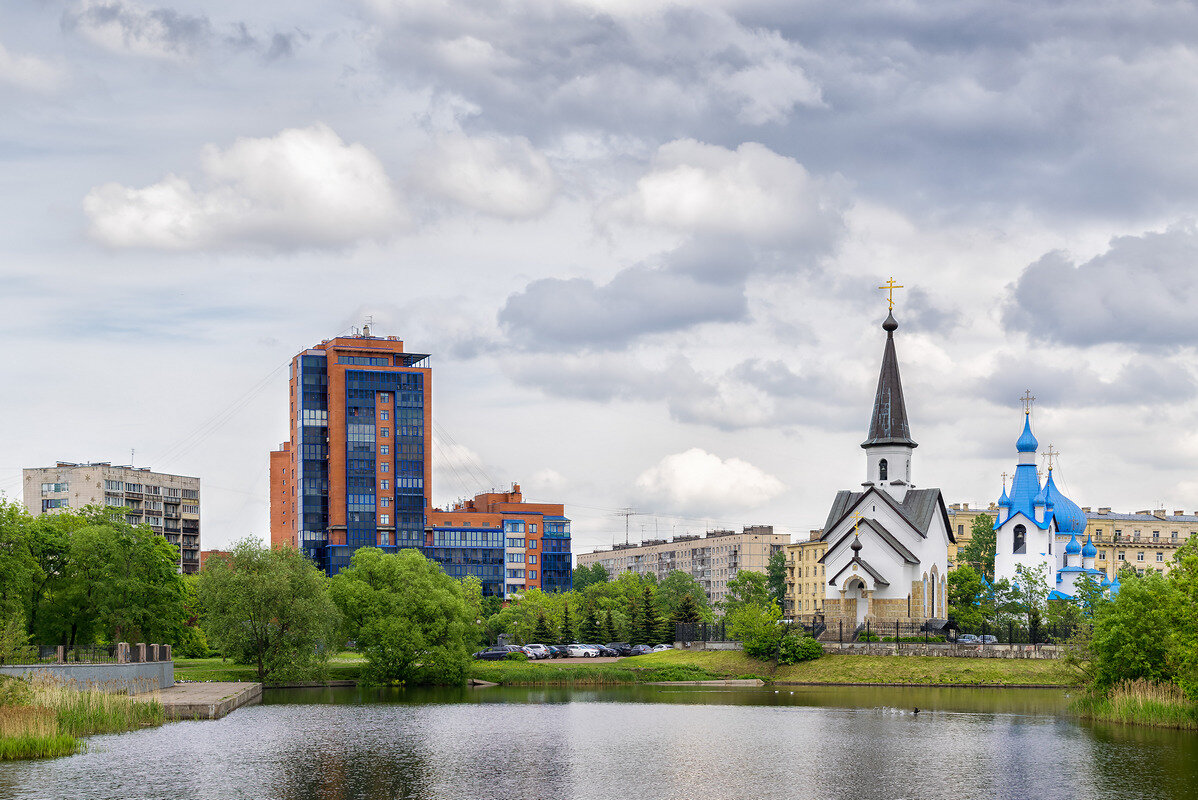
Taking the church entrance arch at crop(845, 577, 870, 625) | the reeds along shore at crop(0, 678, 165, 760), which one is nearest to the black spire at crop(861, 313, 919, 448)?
the church entrance arch at crop(845, 577, 870, 625)

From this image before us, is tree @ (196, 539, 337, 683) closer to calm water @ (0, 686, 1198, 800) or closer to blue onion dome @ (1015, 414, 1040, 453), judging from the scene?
calm water @ (0, 686, 1198, 800)

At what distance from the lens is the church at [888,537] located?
96.5 meters

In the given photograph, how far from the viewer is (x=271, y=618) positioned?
7625 cm

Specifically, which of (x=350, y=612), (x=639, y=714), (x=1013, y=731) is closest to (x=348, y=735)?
(x=639, y=714)

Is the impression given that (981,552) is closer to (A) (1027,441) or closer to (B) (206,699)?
(A) (1027,441)

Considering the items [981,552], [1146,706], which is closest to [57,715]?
[1146,706]

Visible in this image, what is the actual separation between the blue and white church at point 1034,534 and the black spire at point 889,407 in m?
19.6

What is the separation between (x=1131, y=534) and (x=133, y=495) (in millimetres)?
133492

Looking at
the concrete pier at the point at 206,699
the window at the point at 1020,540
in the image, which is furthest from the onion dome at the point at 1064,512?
the concrete pier at the point at 206,699

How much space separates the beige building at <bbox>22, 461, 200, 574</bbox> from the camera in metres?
163

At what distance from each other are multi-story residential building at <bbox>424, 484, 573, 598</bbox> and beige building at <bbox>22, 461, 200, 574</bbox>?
33.8 m

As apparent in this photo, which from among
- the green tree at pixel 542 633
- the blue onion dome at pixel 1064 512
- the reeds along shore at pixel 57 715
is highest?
the blue onion dome at pixel 1064 512

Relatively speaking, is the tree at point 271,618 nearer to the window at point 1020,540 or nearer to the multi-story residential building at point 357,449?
the window at point 1020,540

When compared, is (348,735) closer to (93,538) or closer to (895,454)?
(93,538)
